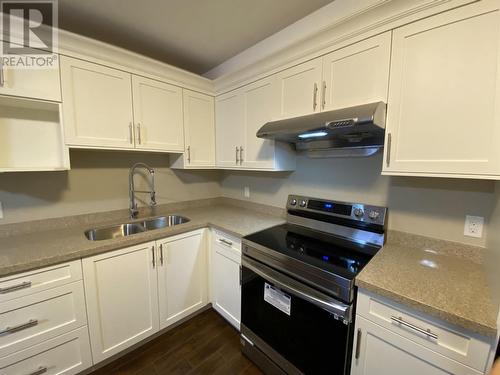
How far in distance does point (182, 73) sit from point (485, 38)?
201cm

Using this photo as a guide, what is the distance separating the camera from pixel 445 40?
976mm

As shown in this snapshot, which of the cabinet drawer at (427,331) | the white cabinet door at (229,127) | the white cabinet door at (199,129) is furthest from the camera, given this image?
the white cabinet door at (199,129)

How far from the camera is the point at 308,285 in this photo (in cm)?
116

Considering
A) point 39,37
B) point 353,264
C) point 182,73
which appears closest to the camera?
point 353,264

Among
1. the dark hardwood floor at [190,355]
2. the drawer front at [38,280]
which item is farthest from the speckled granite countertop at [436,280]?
the drawer front at [38,280]

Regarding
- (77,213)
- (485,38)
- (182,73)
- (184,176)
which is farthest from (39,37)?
(485,38)

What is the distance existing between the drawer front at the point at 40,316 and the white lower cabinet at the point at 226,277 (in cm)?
94

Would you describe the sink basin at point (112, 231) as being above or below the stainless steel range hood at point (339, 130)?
below

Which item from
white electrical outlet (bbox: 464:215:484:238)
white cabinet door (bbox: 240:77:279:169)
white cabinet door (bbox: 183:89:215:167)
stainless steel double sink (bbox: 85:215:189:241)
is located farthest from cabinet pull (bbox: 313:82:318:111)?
stainless steel double sink (bbox: 85:215:189:241)

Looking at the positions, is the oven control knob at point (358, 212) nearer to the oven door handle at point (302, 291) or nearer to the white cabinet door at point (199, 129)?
the oven door handle at point (302, 291)

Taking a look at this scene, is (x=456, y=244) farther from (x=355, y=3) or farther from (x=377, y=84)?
(x=355, y=3)

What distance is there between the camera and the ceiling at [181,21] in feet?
4.78

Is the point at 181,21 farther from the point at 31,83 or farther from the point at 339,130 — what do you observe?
the point at 339,130

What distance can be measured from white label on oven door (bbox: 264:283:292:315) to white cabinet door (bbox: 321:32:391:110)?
1209 mm
